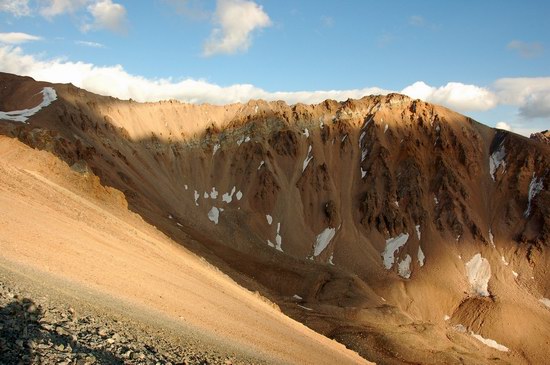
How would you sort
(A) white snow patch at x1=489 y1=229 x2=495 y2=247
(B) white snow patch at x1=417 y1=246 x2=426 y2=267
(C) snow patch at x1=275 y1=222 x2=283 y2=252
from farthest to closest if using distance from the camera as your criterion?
1. (A) white snow patch at x1=489 y1=229 x2=495 y2=247
2. (C) snow patch at x1=275 y1=222 x2=283 y2=252
3. (B) white snow patch at x1=417 y1=246 x2=426 y2=267

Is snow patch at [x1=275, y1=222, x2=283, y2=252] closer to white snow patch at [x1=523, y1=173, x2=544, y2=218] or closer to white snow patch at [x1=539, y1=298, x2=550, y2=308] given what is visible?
white snow patch at [x1=539, y1=298, x2=550, y2=308]

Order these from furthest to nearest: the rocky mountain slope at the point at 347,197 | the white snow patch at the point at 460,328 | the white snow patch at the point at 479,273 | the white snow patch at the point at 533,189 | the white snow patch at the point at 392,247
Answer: the white snow patch at the point at 533,189
the white snow patch at the point at 392,247
the white snow patch at the point at 479,273
the white snow patch at the point at 460,328
the rocky mountain slope at the point at 347,197

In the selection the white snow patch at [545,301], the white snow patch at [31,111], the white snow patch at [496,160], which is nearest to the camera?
the white snow patch at [31,111]

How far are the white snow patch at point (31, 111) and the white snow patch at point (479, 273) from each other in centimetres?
6438

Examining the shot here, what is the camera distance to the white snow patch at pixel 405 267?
254ft

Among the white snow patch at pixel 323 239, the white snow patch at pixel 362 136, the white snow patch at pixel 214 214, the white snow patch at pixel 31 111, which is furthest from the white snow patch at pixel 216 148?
the white snow patch at pixel 31 111

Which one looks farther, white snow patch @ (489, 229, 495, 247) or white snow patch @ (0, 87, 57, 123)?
white snow patch @ (489, 229, 495, 247)

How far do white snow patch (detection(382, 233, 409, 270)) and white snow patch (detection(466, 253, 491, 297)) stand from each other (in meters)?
10.2

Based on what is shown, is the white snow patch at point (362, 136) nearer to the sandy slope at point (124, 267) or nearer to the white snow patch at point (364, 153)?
the white snow patch at point (364, 153)

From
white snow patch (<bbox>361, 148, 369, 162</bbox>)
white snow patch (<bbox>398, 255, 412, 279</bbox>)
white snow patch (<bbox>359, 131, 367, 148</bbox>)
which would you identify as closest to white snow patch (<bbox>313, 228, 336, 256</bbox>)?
white snow patch (<bbox>398, 255, 412, 279</bbox>)

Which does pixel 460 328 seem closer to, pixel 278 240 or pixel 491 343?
pixel 491 343

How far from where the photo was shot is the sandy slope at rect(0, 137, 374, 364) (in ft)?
63.4

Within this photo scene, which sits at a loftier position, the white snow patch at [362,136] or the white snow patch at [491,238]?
the white snow patch at [362,136]

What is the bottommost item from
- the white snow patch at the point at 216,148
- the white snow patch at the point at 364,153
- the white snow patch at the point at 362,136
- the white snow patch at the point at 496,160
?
the white snow patch at the point at 216,148
